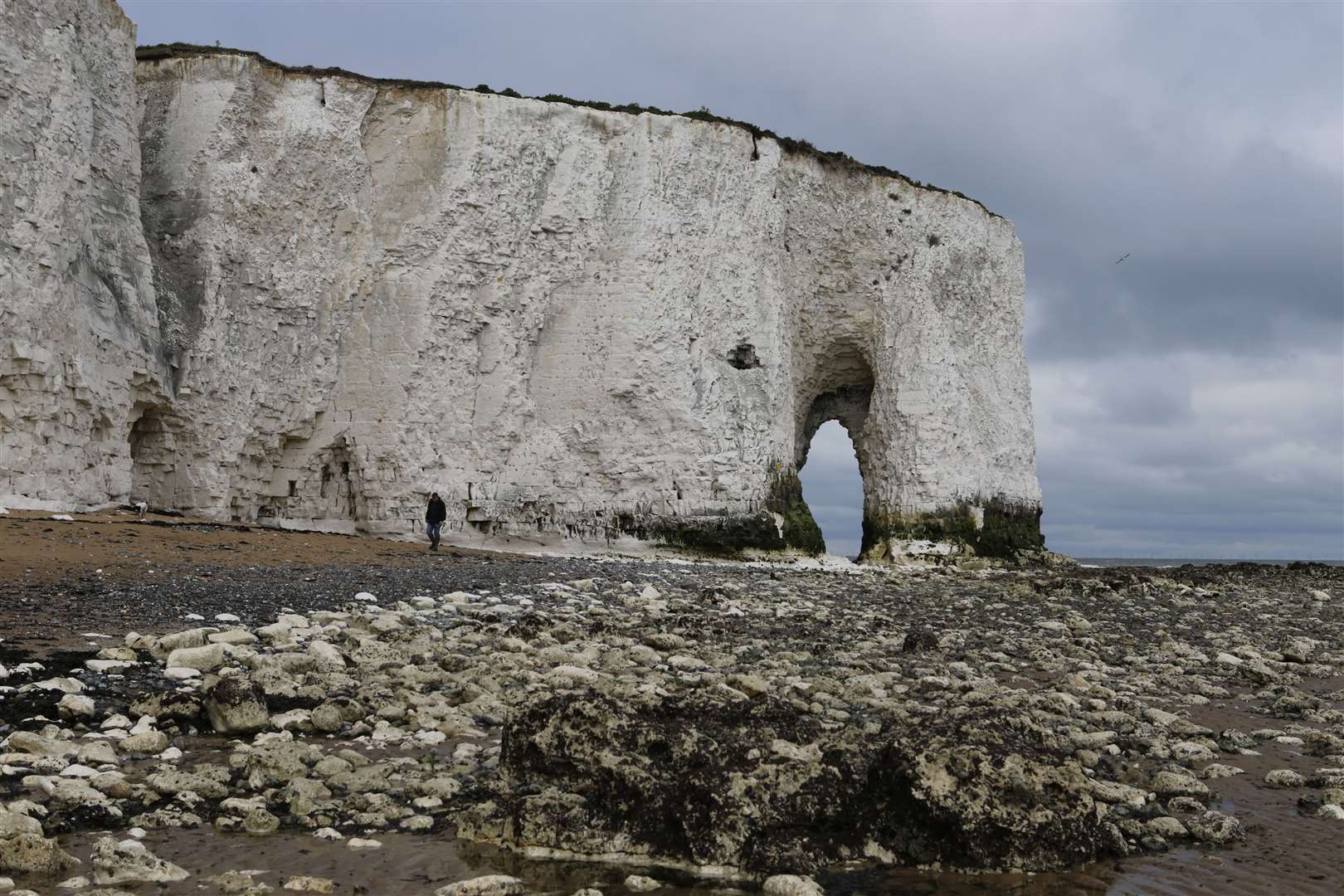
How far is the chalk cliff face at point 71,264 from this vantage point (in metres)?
17.0

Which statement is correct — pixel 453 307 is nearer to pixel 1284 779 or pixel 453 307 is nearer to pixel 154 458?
pixel 154 458

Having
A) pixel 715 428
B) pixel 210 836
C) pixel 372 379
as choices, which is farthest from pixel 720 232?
pixel 210 836

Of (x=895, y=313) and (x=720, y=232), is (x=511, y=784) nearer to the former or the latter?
(x=720, y=232)

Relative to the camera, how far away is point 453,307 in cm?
2384

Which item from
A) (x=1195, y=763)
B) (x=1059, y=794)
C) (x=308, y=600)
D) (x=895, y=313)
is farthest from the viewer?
(x=895, y=313)

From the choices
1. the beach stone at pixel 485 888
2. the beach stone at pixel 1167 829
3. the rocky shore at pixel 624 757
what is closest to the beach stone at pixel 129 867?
the rocky shore at pixel 624 757

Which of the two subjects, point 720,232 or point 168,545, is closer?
point 168,545

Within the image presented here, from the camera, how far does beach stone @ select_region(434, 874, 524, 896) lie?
364 cm

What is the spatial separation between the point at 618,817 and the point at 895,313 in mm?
26012

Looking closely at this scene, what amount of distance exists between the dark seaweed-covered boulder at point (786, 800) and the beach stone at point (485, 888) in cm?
43

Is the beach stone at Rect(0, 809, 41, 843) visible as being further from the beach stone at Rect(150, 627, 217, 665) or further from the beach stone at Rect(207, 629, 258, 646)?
the beach stone at Rect(207, 629, 258, 646)

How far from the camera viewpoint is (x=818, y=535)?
2603cm

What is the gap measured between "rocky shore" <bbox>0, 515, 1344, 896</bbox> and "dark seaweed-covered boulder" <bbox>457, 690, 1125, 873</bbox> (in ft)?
0.04

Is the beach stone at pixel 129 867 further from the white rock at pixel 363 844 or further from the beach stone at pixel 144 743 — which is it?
the beach stone at pixel 144 743
